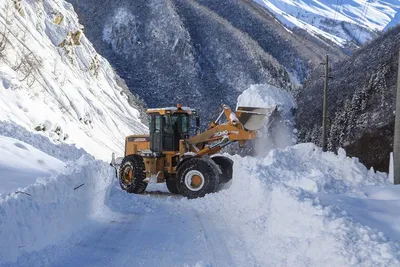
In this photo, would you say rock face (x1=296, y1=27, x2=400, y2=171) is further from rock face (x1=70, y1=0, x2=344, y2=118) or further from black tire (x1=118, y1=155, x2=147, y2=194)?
Result: rock face (x1=70, y1=0, x2=344, y2=118)

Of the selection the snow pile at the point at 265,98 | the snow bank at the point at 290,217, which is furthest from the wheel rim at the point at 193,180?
the snow pile at the point at 265,98

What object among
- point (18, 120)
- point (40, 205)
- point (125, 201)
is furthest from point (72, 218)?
point (18, 120)

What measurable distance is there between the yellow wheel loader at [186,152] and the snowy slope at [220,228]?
57.9 inches

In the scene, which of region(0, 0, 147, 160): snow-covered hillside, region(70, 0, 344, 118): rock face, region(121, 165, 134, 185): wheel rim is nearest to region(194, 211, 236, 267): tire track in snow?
region(121, 165, 134, 185): wheel rim

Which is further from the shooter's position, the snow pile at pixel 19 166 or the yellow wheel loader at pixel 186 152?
the yellow wheel loader at pixel 186 152

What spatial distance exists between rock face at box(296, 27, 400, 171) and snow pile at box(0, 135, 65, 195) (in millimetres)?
15358

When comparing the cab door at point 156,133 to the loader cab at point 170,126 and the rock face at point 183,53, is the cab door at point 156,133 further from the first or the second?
the rock face at point 183,53

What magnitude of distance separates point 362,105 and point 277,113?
5.29 m

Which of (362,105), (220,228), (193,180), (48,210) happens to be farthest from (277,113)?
(48,210)

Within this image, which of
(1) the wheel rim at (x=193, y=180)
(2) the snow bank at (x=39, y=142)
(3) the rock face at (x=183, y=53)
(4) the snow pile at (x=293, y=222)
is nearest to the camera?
(4) the snow pile at (x=293, y=222)

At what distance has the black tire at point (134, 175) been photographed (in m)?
13.8

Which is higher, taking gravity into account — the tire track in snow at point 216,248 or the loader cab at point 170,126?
the loader cab at point 170,126

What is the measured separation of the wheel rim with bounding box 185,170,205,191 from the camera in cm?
1246

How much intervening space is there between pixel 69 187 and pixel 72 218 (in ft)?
1.62
